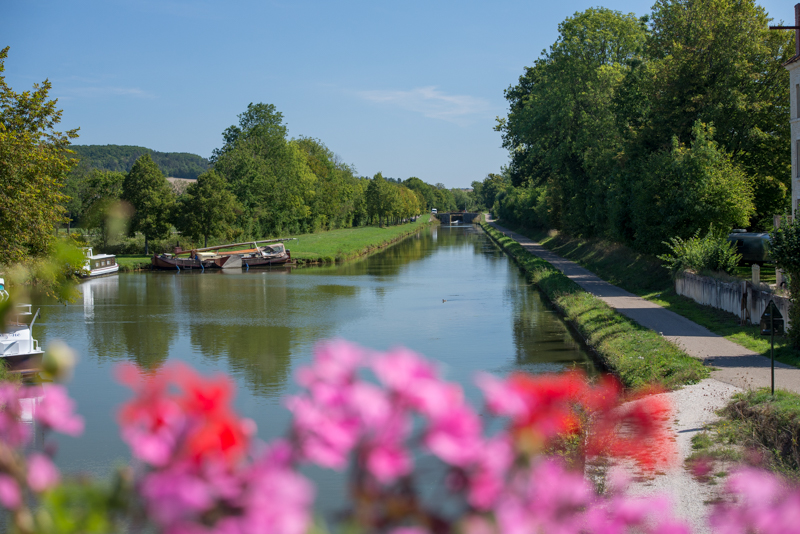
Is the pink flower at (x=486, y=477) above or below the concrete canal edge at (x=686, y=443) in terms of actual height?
above

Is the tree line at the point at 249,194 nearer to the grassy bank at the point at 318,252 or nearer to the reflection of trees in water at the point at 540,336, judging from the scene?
the grassy bank at the point at 318,252

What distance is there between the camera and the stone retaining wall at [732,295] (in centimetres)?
1788

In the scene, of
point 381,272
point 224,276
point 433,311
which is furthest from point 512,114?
point 433,311

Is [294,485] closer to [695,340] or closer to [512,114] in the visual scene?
[695,340]

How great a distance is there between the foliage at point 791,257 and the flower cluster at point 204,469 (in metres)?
15.5

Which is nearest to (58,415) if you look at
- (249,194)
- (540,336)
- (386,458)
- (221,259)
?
(386,458)

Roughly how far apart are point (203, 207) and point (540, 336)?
36891mm

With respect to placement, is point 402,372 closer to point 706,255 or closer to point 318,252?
point 706,255

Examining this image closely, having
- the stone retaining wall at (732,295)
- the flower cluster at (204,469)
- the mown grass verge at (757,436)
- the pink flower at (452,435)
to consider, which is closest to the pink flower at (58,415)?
the flower cluster at (204,469)

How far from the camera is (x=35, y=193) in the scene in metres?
14.8

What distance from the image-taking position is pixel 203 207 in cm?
5259

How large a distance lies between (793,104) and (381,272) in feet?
87.5

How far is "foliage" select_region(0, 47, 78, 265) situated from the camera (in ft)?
47.7

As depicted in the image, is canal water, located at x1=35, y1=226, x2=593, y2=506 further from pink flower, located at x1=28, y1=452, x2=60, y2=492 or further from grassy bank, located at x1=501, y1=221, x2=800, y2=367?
pink flower, located at x1=28, y1=452, x2=60, y2=492
